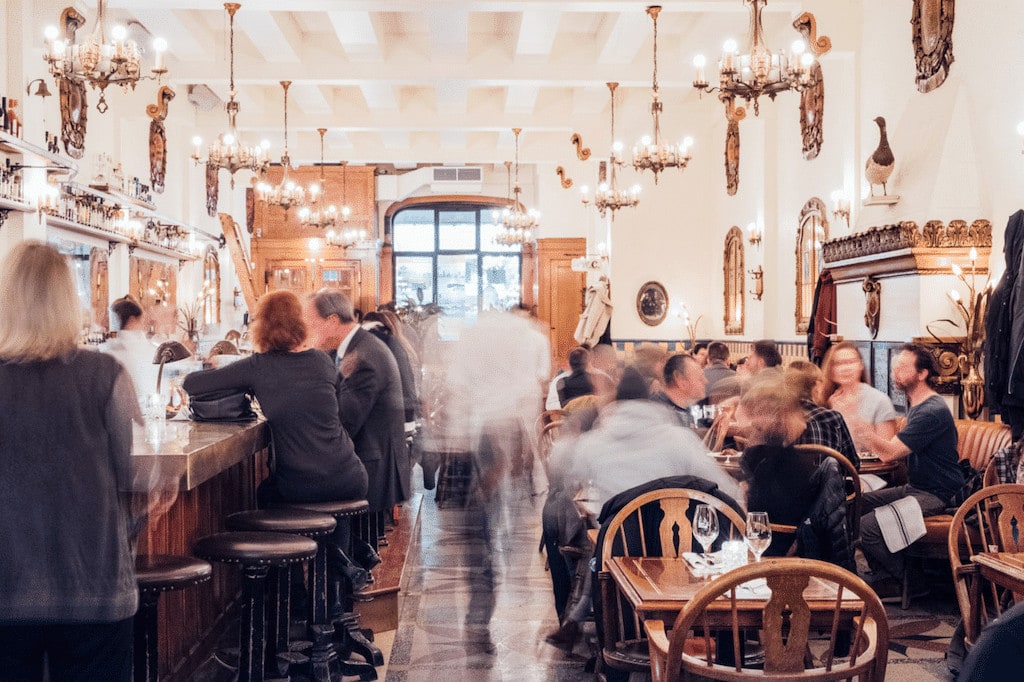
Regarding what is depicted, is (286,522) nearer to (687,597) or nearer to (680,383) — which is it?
(687,597)

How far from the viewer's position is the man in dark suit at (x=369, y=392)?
4.49 metres

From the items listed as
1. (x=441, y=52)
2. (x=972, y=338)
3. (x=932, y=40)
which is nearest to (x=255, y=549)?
(x=972, y=338)

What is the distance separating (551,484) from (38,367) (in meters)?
3.09

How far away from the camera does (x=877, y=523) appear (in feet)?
17.8

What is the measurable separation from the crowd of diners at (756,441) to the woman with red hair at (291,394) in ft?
3.48

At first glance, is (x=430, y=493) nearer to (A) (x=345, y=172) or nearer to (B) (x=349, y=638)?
(B) (x=349, y=638)

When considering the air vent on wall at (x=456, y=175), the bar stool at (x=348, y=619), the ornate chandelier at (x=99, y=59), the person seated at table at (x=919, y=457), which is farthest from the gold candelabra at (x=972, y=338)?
the air vent on wall at (x=456, y=175)

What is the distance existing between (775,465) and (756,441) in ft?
0.44

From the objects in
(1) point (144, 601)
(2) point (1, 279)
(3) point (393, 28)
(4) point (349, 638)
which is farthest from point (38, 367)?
(3) point (393, 28)

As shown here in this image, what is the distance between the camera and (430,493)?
9.30m

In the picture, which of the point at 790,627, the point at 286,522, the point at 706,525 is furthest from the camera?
the point at 286,522

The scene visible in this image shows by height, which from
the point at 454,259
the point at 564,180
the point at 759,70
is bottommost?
the point at 454,259

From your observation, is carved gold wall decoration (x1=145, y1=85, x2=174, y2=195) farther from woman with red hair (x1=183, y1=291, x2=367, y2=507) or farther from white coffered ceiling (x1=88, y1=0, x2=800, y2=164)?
woman with red hair (x1=183, y1=291, x2=367, y2=507)

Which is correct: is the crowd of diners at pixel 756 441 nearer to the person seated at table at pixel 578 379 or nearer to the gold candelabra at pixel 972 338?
the person seated at table at pixel 578 379
